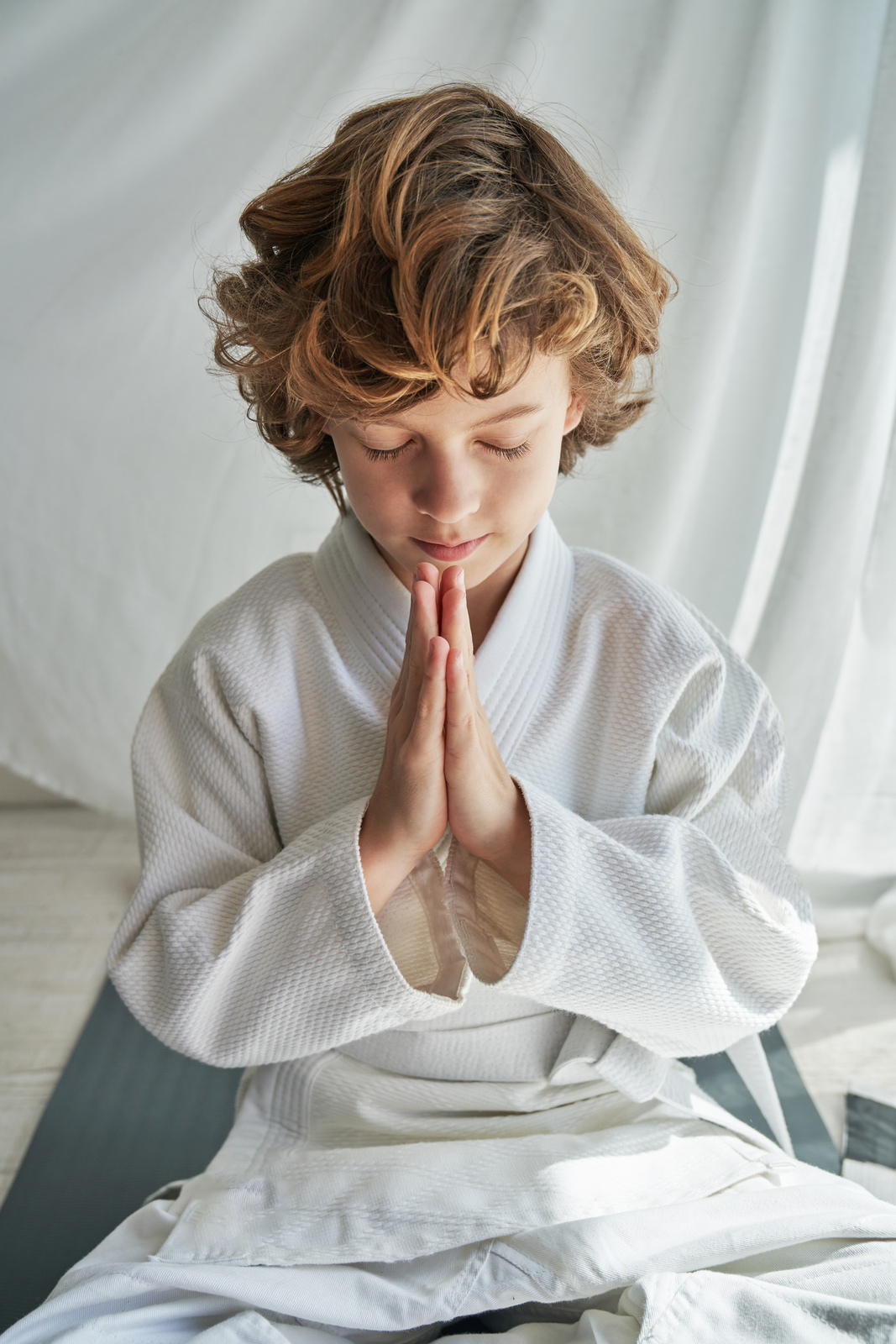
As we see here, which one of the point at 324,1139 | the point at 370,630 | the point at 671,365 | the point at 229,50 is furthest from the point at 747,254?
the point at 324,1139

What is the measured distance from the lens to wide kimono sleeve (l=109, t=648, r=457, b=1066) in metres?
0.95

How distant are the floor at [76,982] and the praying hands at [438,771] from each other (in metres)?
0.89

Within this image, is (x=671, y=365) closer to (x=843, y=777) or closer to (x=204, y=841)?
(x=843, y=777)

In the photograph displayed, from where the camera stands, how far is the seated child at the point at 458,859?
0.87 meters

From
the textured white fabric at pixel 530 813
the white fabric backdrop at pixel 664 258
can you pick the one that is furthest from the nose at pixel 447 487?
the white fabric backdrop at pixel 664 258

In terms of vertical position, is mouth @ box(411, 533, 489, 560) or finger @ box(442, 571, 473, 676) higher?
mouth @ box(411, 533, 489, 560)

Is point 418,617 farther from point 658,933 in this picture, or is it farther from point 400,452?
point 658,933

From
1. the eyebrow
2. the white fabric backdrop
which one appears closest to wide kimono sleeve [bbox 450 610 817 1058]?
the eyebrow

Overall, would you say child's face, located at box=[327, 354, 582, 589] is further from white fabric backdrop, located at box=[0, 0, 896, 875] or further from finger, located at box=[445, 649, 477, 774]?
white fabric backdrop, located at box=[0, 0, 896, 875]

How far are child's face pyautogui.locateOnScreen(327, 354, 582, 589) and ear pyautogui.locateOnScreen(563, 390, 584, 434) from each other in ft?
0.16

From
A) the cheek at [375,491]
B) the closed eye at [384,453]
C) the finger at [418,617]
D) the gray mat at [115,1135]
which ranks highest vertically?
the closed eye at [384,453]

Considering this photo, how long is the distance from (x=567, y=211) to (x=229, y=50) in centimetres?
101

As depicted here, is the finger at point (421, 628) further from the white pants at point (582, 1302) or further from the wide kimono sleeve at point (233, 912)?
the white pants at point (582, 1302)

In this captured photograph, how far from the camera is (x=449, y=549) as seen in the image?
0.96 metres
